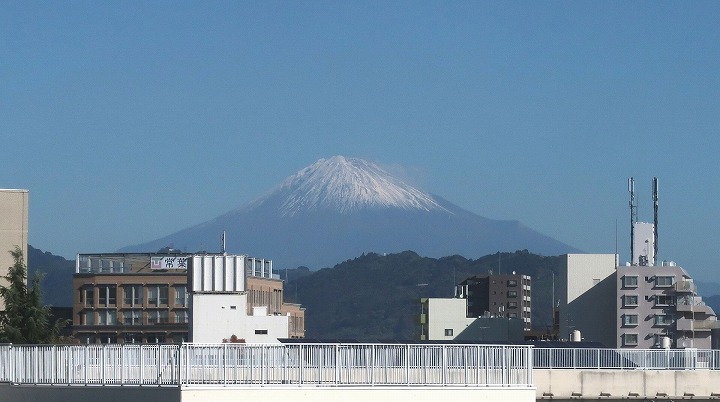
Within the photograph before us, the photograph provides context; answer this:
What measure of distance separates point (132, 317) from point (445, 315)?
37.9m

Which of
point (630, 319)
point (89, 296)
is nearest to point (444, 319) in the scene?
point (630, 319)

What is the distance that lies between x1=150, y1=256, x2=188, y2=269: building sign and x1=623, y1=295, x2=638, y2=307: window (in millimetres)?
54914

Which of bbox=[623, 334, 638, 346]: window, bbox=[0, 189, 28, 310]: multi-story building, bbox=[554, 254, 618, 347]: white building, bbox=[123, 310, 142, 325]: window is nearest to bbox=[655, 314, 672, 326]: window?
bbox=[623, 334, 638, 346]: window

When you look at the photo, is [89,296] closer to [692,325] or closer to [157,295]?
[157,295]

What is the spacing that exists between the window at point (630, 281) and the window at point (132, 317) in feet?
195

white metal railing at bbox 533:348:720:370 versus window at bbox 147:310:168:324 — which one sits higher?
white metal railing at bbox 533:348:720:370

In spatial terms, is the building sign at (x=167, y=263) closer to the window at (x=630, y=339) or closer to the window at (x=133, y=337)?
the window at (x=133, y=337)

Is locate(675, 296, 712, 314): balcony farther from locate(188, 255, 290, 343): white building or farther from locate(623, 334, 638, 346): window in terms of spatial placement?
locate(188, 255, 290, 343): white building

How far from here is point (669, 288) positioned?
15175 centimetres

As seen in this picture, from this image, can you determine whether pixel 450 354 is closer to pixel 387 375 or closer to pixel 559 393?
pixel 387 375

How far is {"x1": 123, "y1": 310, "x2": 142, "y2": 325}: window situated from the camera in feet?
584

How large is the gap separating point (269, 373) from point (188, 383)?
2.40 metres

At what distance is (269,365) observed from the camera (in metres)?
41.5

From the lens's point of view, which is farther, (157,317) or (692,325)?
(157,317)
